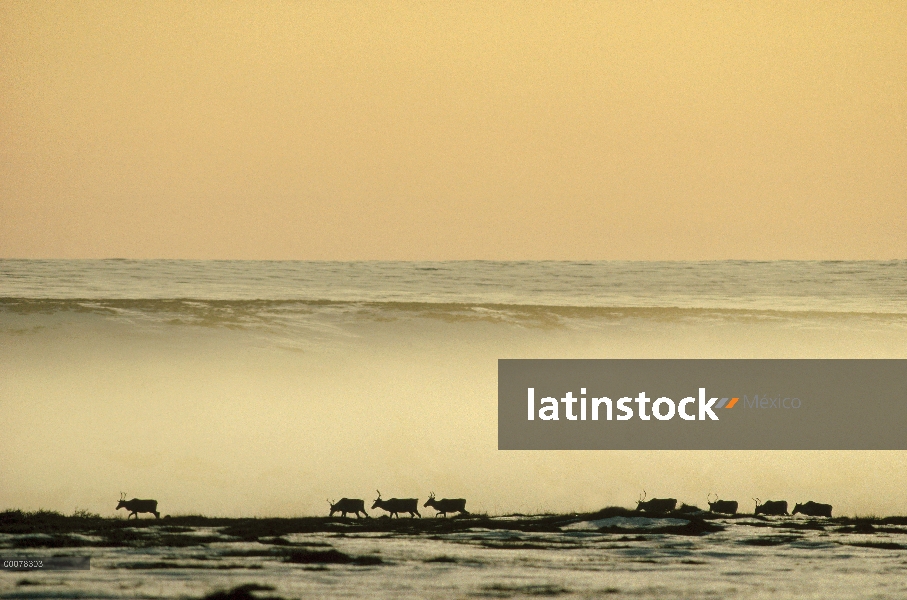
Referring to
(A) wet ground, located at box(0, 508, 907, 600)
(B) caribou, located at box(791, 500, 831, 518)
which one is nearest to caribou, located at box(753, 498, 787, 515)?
(B) caribou, located at box(791, 500, 831, 518)

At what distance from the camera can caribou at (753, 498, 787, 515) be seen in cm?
866

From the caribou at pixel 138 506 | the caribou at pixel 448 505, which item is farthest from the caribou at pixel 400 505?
the caribou at pixel 138 506

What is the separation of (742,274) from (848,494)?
7682mm

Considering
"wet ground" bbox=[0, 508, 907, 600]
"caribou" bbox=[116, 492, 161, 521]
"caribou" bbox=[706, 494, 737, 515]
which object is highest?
"caribou" bbox=[706, 494, 737, 515]

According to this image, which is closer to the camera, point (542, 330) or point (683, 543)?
point (683, 543)

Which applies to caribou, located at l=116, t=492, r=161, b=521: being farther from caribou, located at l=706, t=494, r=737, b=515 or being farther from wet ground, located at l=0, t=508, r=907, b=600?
caribou, located at l=706, t=494, r=737, b=515

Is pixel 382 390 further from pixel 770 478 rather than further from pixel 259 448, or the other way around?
pixel 770 478

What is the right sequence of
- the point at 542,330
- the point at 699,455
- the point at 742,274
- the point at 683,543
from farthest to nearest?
the point at 742,274 → the point at 542,330 → the point at 699,455 → the point at 683,543

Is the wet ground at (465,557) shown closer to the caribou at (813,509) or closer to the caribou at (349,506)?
the caribou at (813,509)

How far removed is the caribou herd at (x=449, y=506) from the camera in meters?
8.30

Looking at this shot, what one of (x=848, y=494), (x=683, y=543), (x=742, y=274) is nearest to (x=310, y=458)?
(x=683, y=543)

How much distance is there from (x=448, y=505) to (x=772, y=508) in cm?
354

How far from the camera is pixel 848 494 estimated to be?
9305 mm

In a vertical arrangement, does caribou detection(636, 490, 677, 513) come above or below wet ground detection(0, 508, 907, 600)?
above
